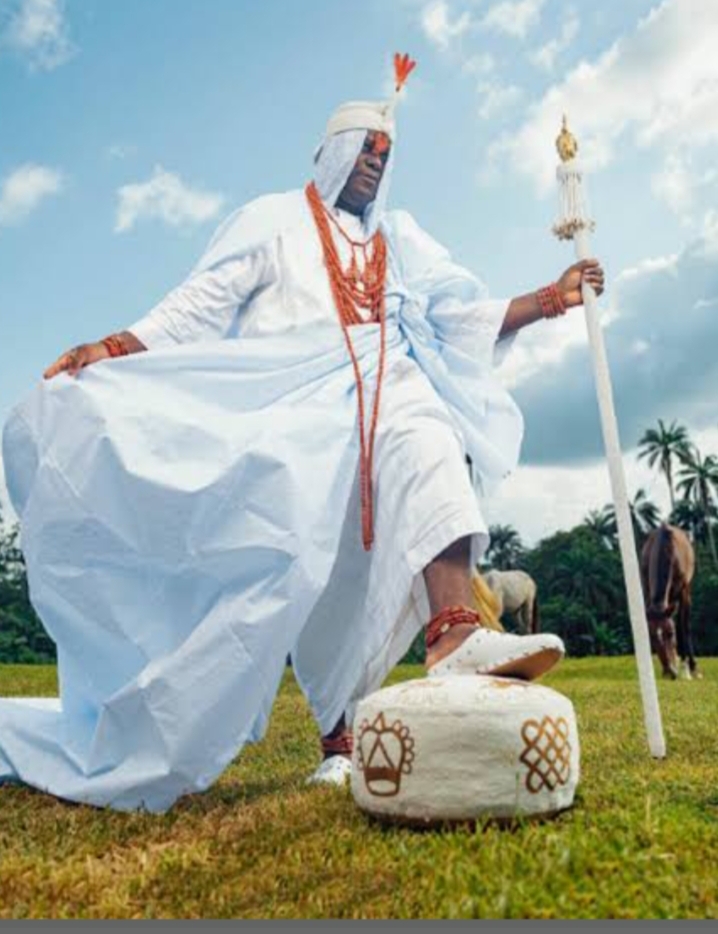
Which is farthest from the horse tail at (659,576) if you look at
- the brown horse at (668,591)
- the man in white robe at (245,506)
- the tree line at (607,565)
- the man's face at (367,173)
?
the tree line at (607,565)

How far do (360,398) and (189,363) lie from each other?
0.70m

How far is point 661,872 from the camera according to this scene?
7.91ft

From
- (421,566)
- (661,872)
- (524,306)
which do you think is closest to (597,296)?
(524,306)

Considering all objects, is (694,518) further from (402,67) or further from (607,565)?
(402,67)

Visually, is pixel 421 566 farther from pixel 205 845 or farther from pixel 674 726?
pixel 674 726

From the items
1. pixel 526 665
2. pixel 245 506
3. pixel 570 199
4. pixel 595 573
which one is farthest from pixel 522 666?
pixel 595 573

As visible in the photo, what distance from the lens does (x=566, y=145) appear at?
187 inches

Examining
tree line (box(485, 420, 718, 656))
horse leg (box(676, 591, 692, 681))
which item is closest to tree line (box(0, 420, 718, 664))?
tree line (box(485, 420, 718, 656))

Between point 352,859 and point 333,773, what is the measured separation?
1.45 m

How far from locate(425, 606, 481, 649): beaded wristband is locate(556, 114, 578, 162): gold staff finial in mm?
2323

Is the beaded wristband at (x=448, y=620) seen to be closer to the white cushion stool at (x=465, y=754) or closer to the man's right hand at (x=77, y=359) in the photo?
the white cushion stool at (x=465, y=754)

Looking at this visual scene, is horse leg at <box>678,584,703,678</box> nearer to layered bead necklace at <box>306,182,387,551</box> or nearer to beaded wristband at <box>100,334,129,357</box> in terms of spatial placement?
layered bead necklace at <box>306,182,387,551</box>

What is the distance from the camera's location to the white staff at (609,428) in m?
4.22

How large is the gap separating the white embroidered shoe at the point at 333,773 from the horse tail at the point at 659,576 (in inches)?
371
